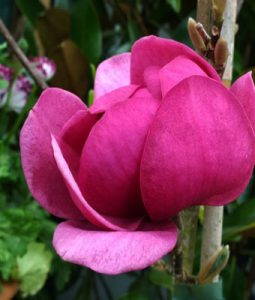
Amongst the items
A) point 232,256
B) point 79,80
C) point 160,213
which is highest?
point 160,213

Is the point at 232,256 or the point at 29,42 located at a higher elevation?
the point at 29,42

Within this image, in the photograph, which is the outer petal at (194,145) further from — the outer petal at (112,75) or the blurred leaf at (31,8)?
the blurred leaf at (31,8)

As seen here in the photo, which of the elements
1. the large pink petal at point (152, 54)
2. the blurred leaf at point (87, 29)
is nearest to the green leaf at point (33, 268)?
the blurred leaf at point (87, 29)

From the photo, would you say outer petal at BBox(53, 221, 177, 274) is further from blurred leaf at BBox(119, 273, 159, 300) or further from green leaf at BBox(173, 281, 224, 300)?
blurred leaf at BBox(119, 273, 159, 300)

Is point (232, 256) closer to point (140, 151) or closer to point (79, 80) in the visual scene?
point (79, 80)

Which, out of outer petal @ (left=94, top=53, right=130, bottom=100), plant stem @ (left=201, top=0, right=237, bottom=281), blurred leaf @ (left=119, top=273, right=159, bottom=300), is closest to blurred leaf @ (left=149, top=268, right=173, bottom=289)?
blurred leaf @ (left=119, top=273, right=159, bottom=300)

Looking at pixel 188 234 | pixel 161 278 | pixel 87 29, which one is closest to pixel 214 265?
pixel 188 234

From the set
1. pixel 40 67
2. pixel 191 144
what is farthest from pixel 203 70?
pixel 40 67

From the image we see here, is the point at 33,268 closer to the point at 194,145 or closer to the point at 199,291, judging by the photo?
the point at 199,291
